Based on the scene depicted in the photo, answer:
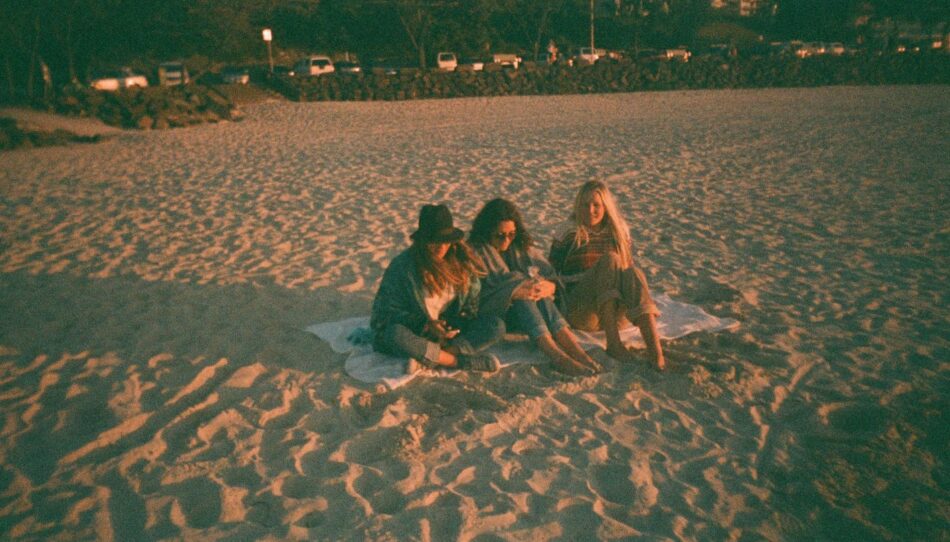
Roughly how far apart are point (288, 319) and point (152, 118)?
15302 millimetres

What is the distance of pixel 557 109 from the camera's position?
863 inches

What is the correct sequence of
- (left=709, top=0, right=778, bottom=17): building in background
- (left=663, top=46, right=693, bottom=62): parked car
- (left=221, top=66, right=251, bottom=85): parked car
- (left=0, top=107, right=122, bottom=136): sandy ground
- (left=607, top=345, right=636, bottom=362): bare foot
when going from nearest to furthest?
(left=607, top=345, right=636, bottom=362): bare foot
(left=0, top=107, right=122, bottom=136): sandy ground
(left=221, top=66, right=251, bottom=85): parked car
(left=663, top=46, right=693, bottom=62): parked car
(left=709, top=0, right=778, bottom=17): building in background

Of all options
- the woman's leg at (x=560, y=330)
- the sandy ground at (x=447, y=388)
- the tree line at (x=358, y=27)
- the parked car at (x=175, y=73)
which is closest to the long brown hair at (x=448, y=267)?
the woman's leg at (x=560, y=330)

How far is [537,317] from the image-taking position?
13.5 feet

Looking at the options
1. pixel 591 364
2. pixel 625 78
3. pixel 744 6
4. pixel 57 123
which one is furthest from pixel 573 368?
pixel 744 6

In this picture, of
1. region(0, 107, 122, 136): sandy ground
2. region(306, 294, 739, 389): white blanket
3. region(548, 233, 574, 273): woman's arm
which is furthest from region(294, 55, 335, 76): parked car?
region(548, 233, 574, 273): woman's arm

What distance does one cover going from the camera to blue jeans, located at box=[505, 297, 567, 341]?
Result: 162 inches

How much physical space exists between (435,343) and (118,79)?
31.2 m

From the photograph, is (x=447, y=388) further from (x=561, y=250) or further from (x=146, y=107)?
(x=146, y=107)

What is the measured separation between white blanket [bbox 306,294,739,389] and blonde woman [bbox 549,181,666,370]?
0.56ft

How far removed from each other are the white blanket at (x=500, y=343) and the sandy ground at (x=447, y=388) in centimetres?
11

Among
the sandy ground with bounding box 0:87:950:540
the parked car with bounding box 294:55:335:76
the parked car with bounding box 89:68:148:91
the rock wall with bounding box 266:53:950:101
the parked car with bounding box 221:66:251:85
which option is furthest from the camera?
the parked car with bounding box 294:55:335:76

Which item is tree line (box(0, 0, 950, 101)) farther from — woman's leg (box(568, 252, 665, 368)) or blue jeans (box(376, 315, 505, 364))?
woman's leg (box(568, 252, 665, 368))

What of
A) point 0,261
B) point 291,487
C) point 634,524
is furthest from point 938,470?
point 0,261
